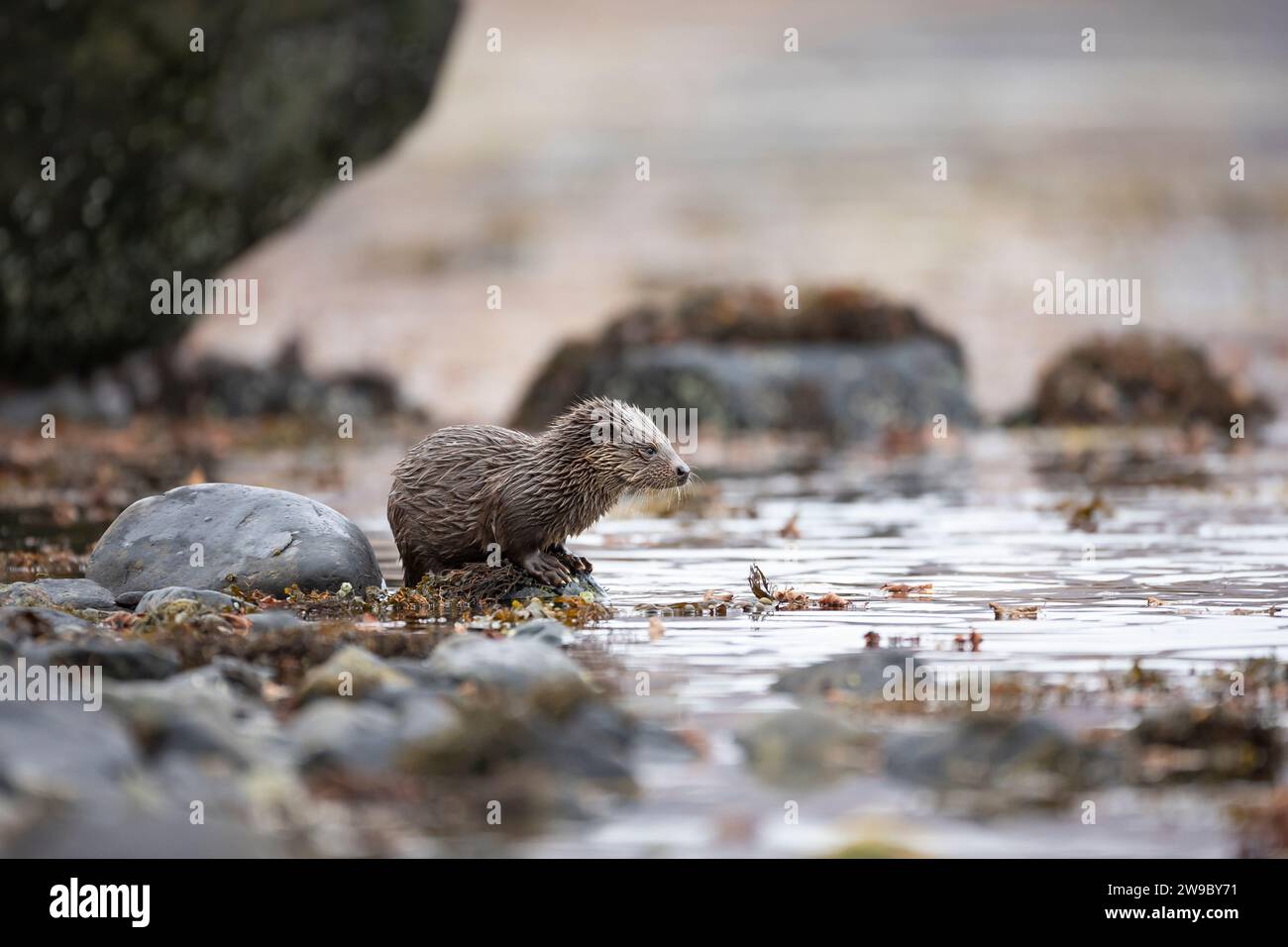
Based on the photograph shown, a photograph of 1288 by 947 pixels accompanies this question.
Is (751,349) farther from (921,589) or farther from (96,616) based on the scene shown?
(96,616)

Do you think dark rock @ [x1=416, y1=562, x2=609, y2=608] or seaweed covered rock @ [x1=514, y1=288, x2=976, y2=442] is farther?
seaweed covered rock @ [x1=514, y1=288, x2=976, y2=442]

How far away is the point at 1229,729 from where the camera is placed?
6.59m

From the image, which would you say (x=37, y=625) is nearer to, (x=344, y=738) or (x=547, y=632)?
(x=547, y=632)

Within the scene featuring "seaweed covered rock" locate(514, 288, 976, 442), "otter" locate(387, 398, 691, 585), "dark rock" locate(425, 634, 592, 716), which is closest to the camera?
"dark rock" locate(425, 634, 592, 716)

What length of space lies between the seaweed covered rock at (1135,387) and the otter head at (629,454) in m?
21.5

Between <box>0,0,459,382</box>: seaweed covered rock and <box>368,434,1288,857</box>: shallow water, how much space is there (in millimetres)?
9931

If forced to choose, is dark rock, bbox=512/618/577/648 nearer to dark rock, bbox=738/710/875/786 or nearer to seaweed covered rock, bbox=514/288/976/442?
dark rock, bbox=738/710/875/786

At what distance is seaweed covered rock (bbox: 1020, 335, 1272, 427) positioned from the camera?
100 feet

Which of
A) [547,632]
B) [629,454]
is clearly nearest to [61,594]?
[547,632]

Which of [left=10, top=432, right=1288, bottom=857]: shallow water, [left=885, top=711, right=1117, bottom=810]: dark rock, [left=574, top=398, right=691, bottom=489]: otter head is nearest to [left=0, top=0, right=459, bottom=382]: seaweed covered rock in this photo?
[left=10, top=432, right=1288, bottom=857]: shallow water

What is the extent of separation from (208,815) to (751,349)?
24.6m

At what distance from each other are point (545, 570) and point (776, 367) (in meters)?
19.4

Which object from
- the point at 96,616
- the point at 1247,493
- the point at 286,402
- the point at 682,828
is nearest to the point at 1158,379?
the point at 1247,493

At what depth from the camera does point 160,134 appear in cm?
2492
